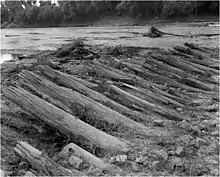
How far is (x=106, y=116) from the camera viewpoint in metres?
7.43

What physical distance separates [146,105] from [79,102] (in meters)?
1.92

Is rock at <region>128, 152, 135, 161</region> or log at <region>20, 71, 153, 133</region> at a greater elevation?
log at <region>20, 71, 153, 133</region>

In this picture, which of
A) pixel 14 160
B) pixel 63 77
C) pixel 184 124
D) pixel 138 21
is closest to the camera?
pixel 14 160

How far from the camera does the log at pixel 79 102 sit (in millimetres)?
7176

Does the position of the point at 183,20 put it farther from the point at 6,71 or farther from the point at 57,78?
the point at 57,78

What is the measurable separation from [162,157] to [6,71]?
12.4m

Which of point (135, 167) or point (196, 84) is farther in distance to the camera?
point (196, 84)

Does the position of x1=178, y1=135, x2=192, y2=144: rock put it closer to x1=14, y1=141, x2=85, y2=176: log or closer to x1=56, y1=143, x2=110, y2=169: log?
x1=56, y1=143, x2=110, y2=169: log

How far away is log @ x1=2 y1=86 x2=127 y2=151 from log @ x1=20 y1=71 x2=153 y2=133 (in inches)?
24.2

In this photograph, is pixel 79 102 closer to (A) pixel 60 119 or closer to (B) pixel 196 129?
(A) pixel 60 119

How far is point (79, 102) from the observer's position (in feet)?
26.5

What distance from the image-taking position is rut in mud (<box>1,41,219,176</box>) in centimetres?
537

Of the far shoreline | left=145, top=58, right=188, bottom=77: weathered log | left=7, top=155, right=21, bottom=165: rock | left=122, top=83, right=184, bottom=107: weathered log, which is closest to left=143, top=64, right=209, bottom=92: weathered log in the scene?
left=145, top=58, right=188, bottom=77: weathered log

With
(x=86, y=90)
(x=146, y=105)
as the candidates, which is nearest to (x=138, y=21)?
(x=86, y=90)
